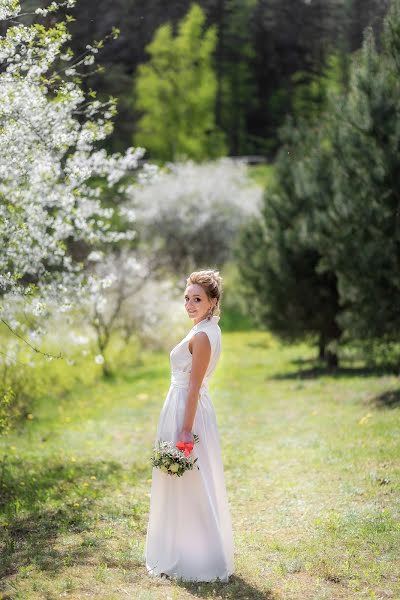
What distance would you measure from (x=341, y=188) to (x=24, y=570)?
8528 millimetres

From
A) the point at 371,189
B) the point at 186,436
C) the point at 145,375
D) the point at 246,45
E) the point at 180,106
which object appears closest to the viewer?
the point at 186,436

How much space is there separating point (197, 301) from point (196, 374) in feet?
1.71

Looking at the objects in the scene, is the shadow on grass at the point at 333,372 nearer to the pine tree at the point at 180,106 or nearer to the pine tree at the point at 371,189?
the pine tree at the point at 371,189

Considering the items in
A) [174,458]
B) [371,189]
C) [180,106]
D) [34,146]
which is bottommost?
[174,458]

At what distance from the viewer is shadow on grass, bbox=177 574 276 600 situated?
4.97 m

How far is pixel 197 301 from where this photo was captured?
5348mm

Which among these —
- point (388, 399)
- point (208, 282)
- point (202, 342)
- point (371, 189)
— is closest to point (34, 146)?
point (208, 282)

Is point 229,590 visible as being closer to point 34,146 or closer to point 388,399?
point 34,146

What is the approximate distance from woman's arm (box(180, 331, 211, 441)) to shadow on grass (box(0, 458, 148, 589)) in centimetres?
145

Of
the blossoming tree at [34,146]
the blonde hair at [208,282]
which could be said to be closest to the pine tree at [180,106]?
the blossoming tree at [34,146]

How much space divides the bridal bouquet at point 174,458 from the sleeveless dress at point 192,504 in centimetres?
16

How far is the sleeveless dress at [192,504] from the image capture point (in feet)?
17.2

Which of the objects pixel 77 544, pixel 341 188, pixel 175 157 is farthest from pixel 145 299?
pixel 175 157

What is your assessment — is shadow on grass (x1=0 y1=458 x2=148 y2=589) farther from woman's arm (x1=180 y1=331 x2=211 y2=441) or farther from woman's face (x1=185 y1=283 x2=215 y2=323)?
woman's face (x1=185 y1=283 x2=215 y2=323)
